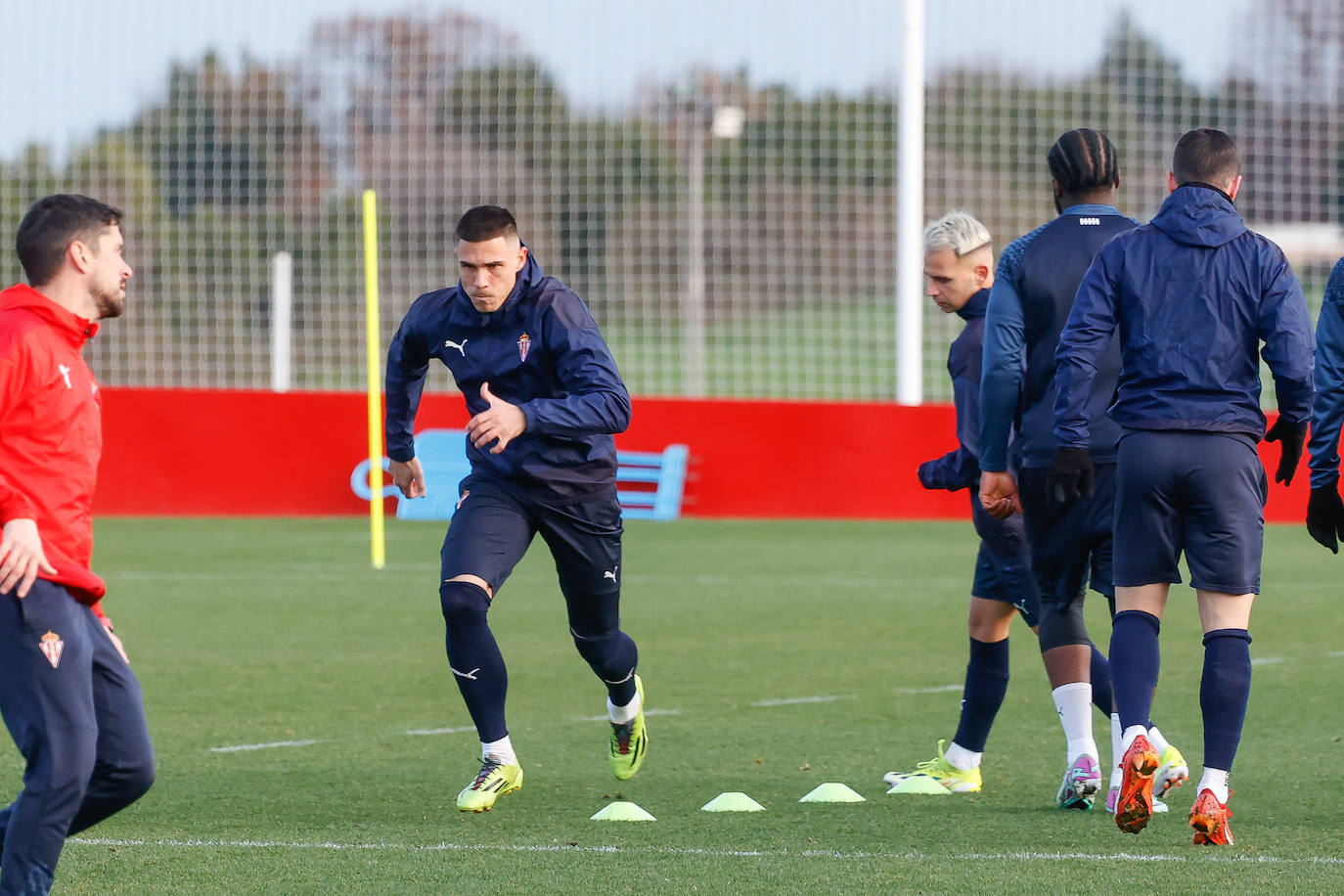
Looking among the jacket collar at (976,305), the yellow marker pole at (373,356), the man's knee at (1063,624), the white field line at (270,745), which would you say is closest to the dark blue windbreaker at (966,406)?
the jacket collar at (976,305)

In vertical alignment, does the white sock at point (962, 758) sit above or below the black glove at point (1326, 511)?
below

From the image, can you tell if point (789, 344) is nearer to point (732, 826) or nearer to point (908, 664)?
point (908, 664)

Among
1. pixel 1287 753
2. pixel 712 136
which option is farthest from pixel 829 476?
pixel 1287 753

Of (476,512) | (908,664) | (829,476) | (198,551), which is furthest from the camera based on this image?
(829,476)

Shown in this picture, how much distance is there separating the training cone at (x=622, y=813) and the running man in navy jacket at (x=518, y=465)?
347 mm

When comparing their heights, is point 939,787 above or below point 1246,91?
below

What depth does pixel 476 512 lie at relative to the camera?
→ 6.23 m

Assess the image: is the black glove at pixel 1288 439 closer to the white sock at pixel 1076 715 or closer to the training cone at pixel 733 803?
the white sock at pixel 1076 715

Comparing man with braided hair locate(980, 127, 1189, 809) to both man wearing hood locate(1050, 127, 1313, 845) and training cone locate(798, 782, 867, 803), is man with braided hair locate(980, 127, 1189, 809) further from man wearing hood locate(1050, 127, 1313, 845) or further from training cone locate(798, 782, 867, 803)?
training cone locate(798, 782, 867, 803)

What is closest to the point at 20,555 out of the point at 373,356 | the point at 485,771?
the point at 485,771

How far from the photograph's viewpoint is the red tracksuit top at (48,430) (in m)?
4.08

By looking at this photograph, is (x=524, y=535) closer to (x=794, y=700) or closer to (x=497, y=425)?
(x=497, y=425)

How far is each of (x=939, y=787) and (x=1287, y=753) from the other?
4.74ft

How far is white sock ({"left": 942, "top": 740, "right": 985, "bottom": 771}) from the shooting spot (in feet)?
20.7
